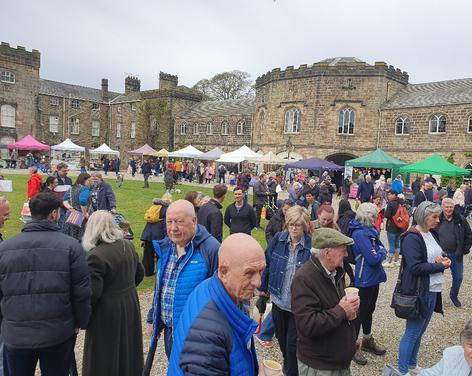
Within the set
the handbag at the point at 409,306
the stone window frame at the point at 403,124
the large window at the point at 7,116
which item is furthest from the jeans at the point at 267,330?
the large window at the point at 7,116

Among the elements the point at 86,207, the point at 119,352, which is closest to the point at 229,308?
the point at 119,352

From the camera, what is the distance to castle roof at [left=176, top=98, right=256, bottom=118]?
37.0 meters

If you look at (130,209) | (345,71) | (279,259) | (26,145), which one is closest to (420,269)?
(279,259)

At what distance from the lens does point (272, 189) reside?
1396 cm

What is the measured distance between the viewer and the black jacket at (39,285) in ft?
8.91

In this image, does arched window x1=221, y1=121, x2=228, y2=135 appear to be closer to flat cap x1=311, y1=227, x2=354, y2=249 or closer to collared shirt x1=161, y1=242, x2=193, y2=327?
collared shirt x1=161, y1=242, x2=193, y2=327

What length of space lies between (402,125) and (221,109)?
1867 cm

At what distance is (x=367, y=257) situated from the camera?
4250 millimetres

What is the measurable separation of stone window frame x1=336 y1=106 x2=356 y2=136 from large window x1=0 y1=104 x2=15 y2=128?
32.6 metres

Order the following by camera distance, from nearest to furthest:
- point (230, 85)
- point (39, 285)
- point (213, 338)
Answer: point (213, 338) < point (39, 285) < point (230, 85)

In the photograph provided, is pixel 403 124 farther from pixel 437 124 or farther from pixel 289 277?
pixel 289 277

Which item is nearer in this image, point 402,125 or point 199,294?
point 199,294

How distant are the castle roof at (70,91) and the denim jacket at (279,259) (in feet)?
145

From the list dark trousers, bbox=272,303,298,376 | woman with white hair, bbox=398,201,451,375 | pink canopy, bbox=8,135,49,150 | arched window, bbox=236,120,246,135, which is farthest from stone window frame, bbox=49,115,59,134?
woman with white hair, bbox=398,201,451,375
